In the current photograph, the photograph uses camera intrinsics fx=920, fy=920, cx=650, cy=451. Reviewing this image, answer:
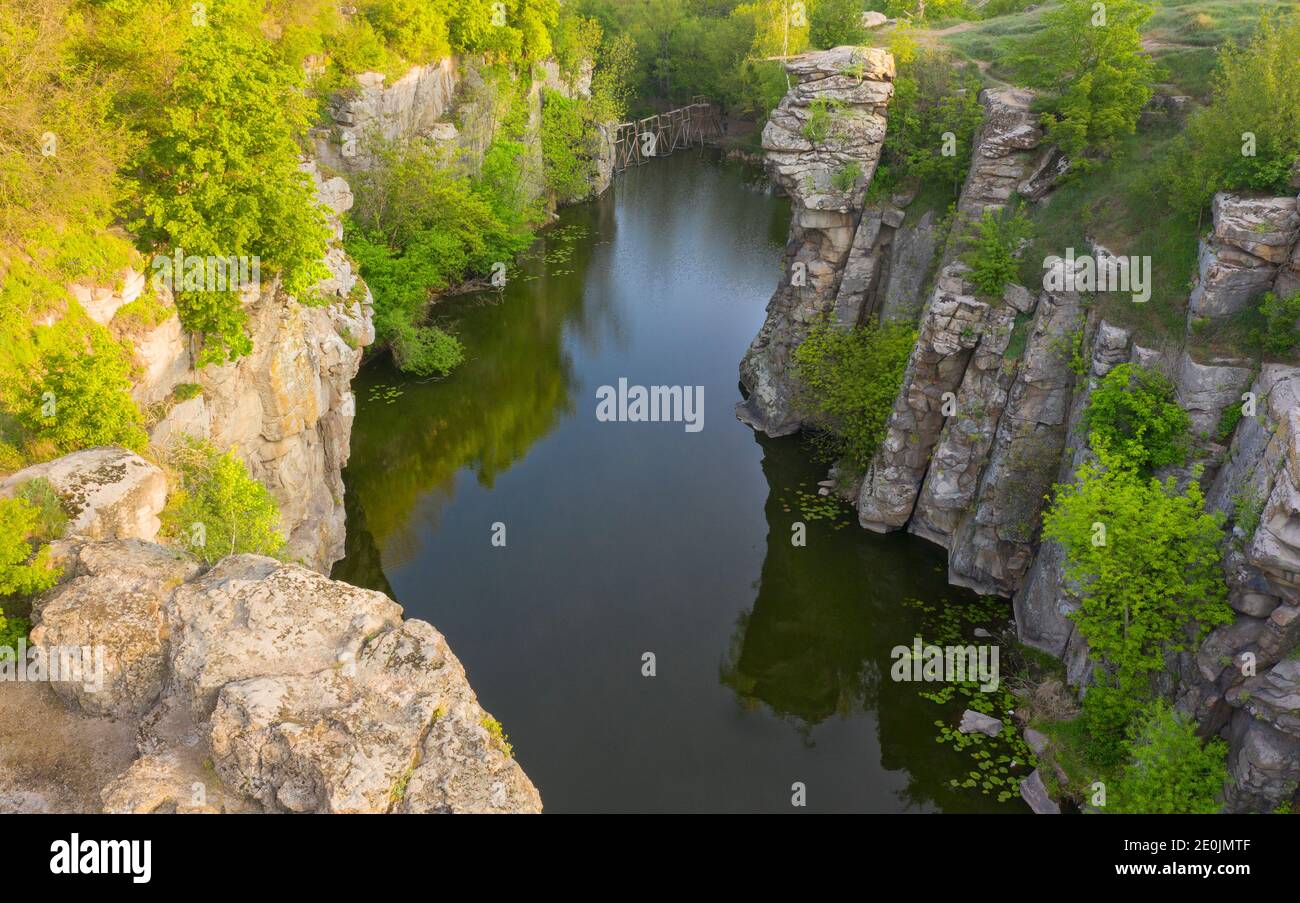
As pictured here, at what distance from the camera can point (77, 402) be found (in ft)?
54.4

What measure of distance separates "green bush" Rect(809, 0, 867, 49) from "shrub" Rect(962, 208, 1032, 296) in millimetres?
13148

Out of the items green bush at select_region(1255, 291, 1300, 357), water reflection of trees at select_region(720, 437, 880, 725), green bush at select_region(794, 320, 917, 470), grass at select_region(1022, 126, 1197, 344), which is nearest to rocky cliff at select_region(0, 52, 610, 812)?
water reflection of trees at select_region(720, 437, 880, 725)

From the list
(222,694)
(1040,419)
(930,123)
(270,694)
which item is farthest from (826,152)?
(222,694)

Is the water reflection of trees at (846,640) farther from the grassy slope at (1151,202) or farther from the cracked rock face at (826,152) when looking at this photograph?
the grassy slope at (1151,202)

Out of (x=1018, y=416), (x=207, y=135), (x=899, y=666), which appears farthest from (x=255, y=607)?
(x=1018, y=416)

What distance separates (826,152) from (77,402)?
2470 cm

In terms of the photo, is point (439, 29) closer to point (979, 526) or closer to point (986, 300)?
point (986, 300)

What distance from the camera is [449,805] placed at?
9.85 metres

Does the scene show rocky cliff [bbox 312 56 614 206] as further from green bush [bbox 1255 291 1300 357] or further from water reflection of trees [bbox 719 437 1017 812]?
green bush [bbox 1255 291 1300 357]

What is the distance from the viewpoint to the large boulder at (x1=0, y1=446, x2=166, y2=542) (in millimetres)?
14461

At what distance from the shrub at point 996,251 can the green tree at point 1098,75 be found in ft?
8.72

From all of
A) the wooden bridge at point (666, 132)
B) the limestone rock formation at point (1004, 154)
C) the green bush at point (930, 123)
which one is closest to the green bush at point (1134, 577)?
the limestone rock formation at point (1004, 154)

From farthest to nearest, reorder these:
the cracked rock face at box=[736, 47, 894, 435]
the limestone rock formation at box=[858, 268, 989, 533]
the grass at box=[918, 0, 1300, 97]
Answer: the cracked rock face at box=[736, 47, 894, 435], the grass at box=[918, 0, 1300, 97], the limestone rock formation at box=[858, 268, 989, 533]

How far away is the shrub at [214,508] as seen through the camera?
56.5ft
